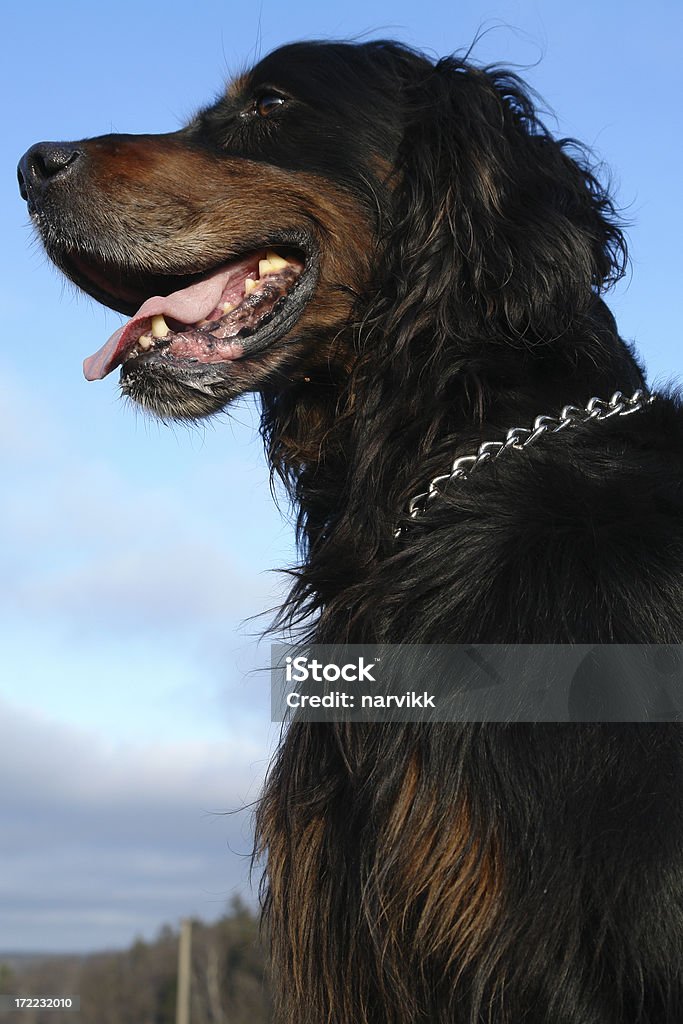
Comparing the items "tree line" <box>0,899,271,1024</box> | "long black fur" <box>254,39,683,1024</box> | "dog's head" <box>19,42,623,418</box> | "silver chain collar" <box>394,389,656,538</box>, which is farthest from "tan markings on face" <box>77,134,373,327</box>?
"tree line" <box>0,899,271,1024</box>

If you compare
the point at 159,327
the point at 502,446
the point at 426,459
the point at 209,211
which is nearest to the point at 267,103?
the point at 209,211

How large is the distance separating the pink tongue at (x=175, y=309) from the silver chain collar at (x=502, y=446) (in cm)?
108

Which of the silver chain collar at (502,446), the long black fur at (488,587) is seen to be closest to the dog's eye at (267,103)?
the long black fur at (488,587)

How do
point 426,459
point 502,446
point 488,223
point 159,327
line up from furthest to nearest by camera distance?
point 159,327
point 488,223
point 426,459
point 502,446

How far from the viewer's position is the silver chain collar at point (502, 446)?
3.10m

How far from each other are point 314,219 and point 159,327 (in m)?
0.62

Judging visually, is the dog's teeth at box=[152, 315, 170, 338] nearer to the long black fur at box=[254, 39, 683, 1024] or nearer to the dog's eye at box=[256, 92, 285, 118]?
the long black fur at box=[254, 39, 683, 1024]

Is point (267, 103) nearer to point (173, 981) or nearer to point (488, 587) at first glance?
point (488, 587)

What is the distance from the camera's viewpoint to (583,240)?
3.45 meters

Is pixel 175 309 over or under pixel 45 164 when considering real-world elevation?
under

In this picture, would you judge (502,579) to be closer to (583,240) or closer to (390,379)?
(390,379)

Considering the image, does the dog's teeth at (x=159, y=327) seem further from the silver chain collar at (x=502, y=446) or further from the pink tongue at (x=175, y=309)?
the silver chain collar at (x=502, y=446)

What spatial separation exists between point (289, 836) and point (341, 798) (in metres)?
0.21

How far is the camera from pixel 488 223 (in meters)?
3.39
